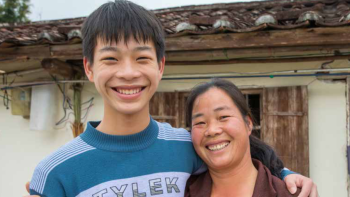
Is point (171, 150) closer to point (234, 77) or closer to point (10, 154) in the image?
point (234, 77)

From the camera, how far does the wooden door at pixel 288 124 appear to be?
364 cm

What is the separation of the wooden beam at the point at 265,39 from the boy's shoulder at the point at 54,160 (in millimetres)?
2206

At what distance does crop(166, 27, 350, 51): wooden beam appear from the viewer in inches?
120

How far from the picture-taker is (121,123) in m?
1.47

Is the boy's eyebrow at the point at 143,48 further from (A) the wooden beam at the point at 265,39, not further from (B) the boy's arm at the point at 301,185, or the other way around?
(A) the wooden beam at the point at 265,39

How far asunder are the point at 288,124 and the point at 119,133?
2.81 m

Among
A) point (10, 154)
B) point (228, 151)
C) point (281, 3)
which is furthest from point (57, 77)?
point (281, 3)

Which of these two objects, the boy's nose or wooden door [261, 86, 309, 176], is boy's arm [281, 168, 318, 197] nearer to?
the boy's nose

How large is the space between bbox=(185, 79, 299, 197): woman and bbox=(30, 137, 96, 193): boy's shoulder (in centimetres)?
60

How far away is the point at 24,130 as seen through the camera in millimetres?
4719

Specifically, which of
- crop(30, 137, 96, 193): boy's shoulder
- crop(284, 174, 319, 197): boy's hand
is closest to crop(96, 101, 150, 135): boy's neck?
crop(30, 137, 96, 193): boy's shoulder

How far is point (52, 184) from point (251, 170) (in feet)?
3.42

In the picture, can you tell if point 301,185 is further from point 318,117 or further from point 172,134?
point 318,117

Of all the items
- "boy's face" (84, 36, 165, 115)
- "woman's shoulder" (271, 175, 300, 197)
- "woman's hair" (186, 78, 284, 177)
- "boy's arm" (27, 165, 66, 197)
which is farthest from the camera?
"woman's hair" (186, 78, 284, 177)
